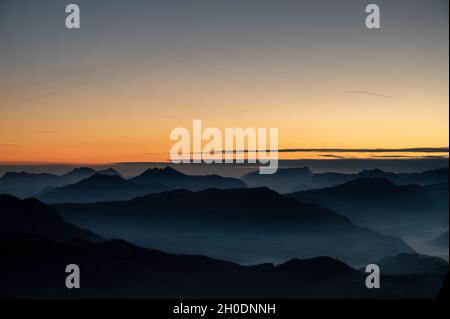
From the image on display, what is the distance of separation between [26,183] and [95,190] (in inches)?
142

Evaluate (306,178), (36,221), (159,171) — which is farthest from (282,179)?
(36,221)

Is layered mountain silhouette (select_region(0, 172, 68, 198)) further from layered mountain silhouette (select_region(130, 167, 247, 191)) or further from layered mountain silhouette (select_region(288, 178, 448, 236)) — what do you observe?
layered mountain silhouette (select_region(288, 178, 448, 236))

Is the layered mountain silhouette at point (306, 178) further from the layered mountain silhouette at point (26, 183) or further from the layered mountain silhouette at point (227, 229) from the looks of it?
the layered mountain silhouette at point (26, 183)

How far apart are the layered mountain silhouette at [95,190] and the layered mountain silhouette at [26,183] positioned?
39 cm

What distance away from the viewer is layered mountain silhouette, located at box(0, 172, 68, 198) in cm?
1178

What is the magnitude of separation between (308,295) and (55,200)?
8079 mm

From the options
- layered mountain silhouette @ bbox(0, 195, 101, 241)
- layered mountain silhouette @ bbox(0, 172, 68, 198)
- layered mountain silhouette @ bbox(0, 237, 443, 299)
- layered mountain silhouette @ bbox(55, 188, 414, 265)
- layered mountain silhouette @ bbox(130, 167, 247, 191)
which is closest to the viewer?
layered mountain silhouette @ bbox(0, 237, 443, 299)

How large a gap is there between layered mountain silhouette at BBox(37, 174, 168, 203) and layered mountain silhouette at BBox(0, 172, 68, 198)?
0.39 metres

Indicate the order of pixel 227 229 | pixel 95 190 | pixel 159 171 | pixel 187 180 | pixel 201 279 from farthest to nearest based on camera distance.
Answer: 1. pixel 227 229
2. pixel 95 190
3. pixel 187 180
4. pixel 159 171
5. pixel 201 279

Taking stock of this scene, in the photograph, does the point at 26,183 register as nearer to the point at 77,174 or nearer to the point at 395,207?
the point at 77,174

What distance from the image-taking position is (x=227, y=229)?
1680cm

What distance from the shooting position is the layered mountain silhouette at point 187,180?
547 inches

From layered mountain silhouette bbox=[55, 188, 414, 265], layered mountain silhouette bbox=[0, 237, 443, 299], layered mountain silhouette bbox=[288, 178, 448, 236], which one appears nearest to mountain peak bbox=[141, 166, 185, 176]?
layered mountain silhouette bbox=[55, 188, 414, 265]
